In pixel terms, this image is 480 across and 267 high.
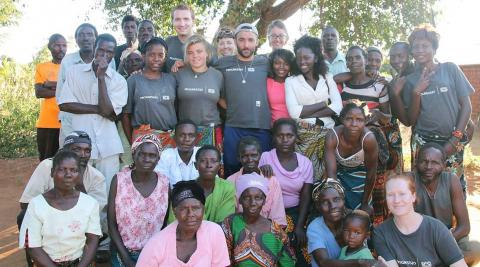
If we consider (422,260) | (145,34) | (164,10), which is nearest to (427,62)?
(422,260)

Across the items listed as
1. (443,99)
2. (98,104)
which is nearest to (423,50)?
(443,99)

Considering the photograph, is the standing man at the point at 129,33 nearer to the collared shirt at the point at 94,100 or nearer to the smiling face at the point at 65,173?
the collared shirt at the point at 94,100

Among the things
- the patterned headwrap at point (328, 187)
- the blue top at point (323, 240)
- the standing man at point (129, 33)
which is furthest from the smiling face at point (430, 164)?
the standing man at point (129, 33)

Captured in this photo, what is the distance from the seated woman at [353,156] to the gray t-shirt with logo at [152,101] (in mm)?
1502

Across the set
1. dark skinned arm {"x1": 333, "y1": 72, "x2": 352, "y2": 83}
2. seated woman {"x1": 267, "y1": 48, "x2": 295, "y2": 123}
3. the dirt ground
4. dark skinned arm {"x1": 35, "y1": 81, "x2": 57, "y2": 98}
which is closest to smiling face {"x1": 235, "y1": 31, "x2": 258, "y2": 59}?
seated woman {"x1": 267, "y1": 48, "x2": 295, "y2": 123}

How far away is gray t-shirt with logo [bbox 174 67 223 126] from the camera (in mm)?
4531

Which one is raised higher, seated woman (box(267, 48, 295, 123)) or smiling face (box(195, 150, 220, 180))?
seated woman (box(267, 48, 295, 123))

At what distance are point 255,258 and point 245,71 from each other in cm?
191

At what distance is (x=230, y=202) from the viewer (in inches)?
152

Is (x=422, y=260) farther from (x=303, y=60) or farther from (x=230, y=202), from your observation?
(x=303, y=60)

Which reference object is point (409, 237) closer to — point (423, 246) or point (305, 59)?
point (423, 246)

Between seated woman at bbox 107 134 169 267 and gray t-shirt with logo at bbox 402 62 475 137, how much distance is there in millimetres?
2492

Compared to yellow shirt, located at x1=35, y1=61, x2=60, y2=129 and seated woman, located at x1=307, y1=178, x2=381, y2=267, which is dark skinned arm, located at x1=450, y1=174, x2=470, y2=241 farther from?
yellow shirt, located at x1=35, y1=61, x2=60, y2=129

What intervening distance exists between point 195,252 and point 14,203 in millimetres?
5609
